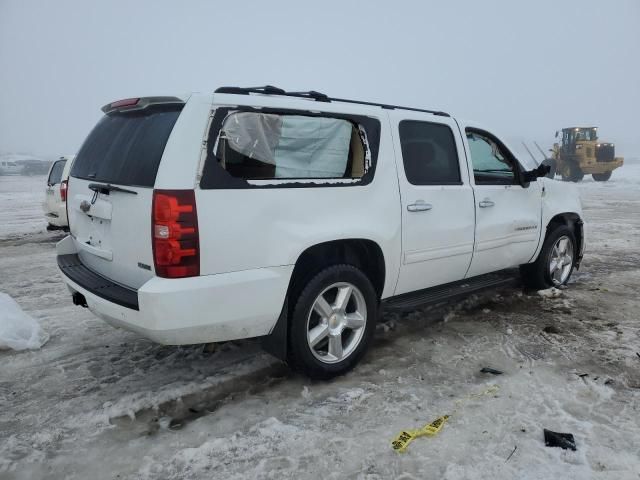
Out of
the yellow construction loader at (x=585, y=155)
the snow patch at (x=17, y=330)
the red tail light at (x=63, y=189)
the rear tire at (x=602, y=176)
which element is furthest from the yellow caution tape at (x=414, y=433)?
the rear tire at (x=602, y=176)

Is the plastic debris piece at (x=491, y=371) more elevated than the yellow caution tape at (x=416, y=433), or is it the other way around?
the plastic debris piece at (x=491, y=371)

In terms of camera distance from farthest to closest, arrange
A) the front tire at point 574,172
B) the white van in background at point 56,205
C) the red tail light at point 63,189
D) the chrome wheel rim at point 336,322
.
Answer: the front tire at point 574,172 < the white van in background at point 56,205 < the red tail light at point 63,189 < the chrome wheel rim at point 336,322

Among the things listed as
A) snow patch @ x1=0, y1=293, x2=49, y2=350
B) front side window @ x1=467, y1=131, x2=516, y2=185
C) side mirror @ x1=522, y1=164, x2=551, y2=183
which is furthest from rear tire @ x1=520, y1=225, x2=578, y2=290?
snow patch @ x1=0, y1=293, x2=49, y2=350

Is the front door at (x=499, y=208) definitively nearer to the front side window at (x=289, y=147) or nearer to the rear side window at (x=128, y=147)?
the front side window at (x=289, y=147)

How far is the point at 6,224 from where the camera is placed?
10977 millimetres

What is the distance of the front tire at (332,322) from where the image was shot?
297 cm

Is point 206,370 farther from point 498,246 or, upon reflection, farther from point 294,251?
point 498,246

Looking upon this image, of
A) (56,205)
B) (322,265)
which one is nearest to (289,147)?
(322,265)

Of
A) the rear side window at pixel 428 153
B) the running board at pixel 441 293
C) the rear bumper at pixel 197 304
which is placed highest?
the rear side window at pixel 428 153

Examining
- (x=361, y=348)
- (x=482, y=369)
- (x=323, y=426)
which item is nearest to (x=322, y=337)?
(x=361, y=348)

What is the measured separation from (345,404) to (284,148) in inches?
66.4

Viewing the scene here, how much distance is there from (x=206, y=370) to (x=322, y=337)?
3.05 feet

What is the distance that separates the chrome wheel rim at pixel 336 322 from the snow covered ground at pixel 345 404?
222 mm

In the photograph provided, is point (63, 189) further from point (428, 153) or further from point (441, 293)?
point (441, 293)
